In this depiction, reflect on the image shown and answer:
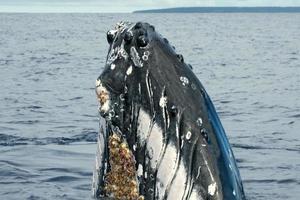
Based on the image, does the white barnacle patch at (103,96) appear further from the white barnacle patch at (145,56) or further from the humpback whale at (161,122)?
the white barnacle patch at (145,56)

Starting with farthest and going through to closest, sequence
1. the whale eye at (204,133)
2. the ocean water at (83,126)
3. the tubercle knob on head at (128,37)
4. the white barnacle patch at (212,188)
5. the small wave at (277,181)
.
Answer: the small wave at (277,181), the ocean water at (83,126), the tubercle knob on head at (128,37), the whale eye at (204,133), the white barnacle patch at (212,188)

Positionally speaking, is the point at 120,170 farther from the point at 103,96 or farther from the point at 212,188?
the point at 212,188

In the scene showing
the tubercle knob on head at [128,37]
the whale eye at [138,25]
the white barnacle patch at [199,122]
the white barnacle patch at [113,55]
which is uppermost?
the whale eye at [138,25]

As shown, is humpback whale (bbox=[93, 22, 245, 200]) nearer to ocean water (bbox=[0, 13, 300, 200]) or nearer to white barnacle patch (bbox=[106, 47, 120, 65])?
white barnacle patch (bbox=[106, 47, 120, 65])

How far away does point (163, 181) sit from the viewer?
4379mm

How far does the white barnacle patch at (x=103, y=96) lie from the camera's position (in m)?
4.53

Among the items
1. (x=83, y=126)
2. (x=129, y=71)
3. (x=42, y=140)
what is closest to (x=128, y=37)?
(x=129, y=71)

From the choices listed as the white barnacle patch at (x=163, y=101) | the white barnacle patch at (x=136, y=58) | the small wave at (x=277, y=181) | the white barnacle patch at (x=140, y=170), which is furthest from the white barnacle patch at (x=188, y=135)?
the small wave at (x=277, y=181)

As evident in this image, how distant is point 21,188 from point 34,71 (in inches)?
850

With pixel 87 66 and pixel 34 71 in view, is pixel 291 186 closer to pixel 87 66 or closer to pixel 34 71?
pixel 34 71

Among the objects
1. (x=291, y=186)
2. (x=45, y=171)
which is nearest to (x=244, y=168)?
(x=291, y=186)

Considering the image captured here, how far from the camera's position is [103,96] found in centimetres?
456

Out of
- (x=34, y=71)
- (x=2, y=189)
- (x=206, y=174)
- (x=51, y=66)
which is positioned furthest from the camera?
(x=51, y=66)

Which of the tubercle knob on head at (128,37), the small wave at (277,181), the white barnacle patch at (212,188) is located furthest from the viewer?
the small wave at (277,181)
